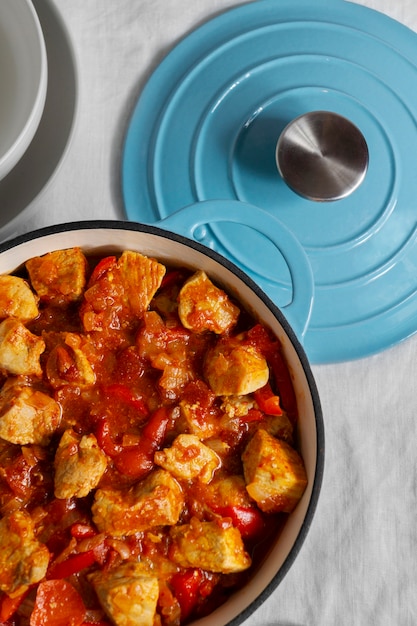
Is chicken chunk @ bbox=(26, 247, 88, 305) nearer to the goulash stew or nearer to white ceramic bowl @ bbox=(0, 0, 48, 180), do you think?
the goulash stew

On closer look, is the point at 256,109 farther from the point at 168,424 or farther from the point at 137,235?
the point at 168,424

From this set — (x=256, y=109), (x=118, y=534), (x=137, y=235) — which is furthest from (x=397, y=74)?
(x=118, y=534)

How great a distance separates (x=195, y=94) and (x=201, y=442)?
1.23 m

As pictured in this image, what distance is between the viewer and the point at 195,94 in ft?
8.64

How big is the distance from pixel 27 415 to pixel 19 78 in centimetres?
97

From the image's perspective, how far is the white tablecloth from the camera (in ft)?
8.47

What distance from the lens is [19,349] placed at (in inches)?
83.1

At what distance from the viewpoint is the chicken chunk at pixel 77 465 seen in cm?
202

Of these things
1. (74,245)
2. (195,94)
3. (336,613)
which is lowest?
(336,613)

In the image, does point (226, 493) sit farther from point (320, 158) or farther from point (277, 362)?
point (320, 158)

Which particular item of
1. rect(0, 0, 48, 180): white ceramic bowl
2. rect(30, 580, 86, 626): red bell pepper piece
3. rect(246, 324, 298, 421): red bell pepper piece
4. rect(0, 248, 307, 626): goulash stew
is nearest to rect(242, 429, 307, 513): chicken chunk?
rect(0, 248, 307, 626): goulash stew

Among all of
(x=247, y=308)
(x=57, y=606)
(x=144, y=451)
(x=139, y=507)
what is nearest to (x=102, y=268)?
(x=247, y=308)

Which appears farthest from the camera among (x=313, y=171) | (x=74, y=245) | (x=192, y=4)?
(x=192, y=4)

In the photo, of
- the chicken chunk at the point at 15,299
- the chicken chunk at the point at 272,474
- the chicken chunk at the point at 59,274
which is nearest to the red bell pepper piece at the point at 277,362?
the chicken chunk at the point at 272,474
